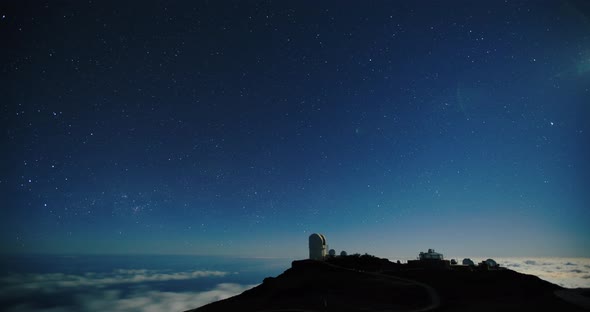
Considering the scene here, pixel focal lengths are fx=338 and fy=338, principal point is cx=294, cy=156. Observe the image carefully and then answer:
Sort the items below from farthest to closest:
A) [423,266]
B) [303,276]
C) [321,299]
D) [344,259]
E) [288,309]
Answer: [344,259] → [423,266] → [303,276] → [321,299] → [288,309]

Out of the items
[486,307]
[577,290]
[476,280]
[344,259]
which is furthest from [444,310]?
[344,259]

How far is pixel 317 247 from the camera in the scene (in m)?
64.8

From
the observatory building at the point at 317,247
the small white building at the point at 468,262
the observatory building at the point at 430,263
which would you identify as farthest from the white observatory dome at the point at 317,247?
the small white building at the point at 468,262

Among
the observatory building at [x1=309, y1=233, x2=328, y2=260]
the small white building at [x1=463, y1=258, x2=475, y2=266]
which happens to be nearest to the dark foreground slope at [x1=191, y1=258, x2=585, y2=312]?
the small white building at [x1=463, y1=258, x2=475, y2=266]

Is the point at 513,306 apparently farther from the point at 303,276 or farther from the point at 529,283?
the point at 303,276

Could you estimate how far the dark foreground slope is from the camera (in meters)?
29.4

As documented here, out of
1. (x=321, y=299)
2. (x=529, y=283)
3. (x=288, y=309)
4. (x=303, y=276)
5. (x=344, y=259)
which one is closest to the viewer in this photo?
(x=288, y=309)

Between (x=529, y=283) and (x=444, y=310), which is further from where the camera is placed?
(x=529, y=283)

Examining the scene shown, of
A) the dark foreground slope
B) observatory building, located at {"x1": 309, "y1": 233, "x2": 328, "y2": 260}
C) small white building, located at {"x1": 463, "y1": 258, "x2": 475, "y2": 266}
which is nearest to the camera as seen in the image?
the dark foreground slope

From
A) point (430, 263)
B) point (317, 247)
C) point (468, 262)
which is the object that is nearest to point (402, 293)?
point (430, 263)

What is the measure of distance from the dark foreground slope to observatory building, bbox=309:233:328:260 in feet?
58.1

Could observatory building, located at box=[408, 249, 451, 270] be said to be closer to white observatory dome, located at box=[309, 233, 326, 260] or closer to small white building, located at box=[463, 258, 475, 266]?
small white building, located at box=[463, 258, 475, 266]

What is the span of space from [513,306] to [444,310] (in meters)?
5.50

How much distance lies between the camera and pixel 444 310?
27.9 m
